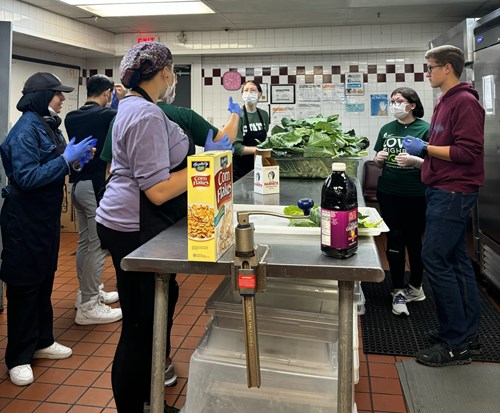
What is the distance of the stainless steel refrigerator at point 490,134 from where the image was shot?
11.6 feet

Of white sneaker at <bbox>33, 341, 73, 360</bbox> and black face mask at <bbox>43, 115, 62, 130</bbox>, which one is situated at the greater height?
black face mask at <bbox>43, 115, 62, 130</bbox>

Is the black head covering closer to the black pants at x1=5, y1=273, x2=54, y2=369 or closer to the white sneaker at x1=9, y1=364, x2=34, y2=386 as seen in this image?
the black pants at x1=5, y1=273, x2=54, y2=369

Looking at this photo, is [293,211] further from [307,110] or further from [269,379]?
[307,110]

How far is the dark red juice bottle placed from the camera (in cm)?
140

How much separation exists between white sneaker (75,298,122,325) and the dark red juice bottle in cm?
236

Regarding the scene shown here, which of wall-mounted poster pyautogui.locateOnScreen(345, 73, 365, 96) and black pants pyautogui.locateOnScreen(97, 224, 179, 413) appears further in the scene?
wall-mounted poster pyautogui.locateOnScreen(345, 73, 365, 96)

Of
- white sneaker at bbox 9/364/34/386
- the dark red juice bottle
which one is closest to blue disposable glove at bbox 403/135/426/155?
the dark red juice bottle

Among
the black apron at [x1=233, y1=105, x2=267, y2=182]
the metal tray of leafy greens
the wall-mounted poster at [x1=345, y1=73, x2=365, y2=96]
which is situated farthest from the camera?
the wall-mounted poster at [x1=345, y1=73, x2=365, y2=96]

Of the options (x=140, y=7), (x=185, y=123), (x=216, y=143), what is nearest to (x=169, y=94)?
(x=185, y=123)

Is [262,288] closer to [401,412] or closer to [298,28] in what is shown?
[401,412]

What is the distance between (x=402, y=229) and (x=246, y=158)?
135 cm

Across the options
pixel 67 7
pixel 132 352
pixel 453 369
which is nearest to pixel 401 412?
pixel 453 369

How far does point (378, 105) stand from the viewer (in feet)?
20.3

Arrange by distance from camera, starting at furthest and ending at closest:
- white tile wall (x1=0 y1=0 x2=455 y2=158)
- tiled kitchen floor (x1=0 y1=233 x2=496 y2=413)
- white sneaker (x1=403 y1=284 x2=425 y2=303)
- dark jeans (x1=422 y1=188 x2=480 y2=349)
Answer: white tile wall (x1=0 y1=0 x2=455 y2=158) < white sneaker (x1=403 y1=284 x2=425 y2=303) < dark jeans (x1=422 y1=188 x2=480 y2=349) < tiled kitchen floor (x1=0 y1=233 x2=496 y2=413)
